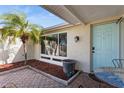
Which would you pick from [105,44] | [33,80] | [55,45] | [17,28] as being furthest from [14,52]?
[105,44]

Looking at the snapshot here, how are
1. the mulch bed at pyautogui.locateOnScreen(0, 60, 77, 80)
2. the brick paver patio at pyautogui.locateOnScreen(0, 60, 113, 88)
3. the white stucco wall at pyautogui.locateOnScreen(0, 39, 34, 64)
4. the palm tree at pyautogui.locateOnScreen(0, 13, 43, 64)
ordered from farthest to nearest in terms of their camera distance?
the white stucco wall at pyautogui.locateOnScreen(0, 39, 34, 64), the palm tree at pyautogui.locateOnScreen(0, 13, 43, 64), the mulch bed at pyautogui.locateOnScreen(0, 60, 77, 80), the brick paver patio at pyautogui.locateOnScreen(0, 60, 113, 88)

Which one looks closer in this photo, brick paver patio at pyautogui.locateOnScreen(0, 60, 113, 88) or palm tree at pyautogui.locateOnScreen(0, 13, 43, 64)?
brick paver patio at pyautogui.locateOnScreen(0, 60, 113, 88)

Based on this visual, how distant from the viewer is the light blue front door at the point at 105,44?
4.40 m

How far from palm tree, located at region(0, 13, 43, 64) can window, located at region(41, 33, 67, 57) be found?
1.11 meters

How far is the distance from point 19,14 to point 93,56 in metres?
3.48

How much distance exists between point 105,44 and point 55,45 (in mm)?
2720

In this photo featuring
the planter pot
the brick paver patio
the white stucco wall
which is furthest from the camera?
the white stucco wall

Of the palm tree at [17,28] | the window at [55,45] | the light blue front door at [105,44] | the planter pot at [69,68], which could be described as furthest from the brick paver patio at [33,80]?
the window at [55,45]

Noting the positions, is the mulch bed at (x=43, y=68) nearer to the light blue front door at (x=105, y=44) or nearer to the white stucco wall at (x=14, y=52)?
the white stucco wall at (x=14, y=52)

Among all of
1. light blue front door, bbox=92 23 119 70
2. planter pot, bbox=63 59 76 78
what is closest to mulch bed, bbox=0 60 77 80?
planter pot, bbox=63 59 76 78

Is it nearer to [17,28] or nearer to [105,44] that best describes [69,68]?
[105,44]

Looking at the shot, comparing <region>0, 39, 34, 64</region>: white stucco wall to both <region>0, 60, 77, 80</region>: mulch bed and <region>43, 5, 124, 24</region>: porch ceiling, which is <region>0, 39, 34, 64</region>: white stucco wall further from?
<region>43, 5, 124, 24</region>: porch ceiling

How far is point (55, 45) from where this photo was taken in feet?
Answer: 22.0

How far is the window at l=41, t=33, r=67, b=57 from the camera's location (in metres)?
6.25
